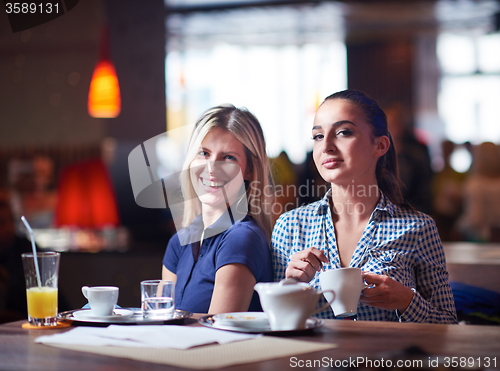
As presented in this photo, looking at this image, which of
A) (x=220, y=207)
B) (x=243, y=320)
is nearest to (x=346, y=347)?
(x=243, y=320)

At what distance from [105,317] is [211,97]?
7056 mm

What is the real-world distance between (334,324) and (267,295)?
17 centimetres

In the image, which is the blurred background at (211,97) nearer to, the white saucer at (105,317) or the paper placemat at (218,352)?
the white saucer at (105,317)

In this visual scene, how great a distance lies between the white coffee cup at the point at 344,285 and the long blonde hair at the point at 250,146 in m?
0.46

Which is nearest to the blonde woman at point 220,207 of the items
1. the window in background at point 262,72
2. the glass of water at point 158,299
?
the glass of water at point 158,299

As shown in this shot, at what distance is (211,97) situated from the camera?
8.05 meters

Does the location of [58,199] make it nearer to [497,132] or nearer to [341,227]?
[341,227]

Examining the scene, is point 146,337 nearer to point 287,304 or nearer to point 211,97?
point 287,304

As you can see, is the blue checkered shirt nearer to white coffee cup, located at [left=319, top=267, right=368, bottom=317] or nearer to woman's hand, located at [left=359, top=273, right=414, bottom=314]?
woman's hand, located at [left=359, top=273, right=414, bottom=314]

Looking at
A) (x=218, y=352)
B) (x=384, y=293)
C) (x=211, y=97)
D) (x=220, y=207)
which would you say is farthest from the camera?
(x=211, y=97)

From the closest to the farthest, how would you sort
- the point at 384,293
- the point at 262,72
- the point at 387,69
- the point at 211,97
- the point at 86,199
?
the point at 384,293
the point at 86,199
the point at 387,69
the point at 211,97
the point at 262,72

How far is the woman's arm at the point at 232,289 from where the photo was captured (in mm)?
1349

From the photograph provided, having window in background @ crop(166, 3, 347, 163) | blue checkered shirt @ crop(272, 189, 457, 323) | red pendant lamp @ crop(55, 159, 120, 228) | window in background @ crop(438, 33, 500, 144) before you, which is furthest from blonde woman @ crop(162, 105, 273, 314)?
window in background @ crop(438, 33, 500, 144)

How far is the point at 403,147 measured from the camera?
3.77 m
